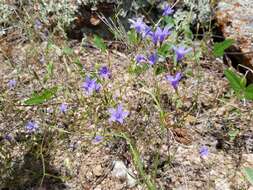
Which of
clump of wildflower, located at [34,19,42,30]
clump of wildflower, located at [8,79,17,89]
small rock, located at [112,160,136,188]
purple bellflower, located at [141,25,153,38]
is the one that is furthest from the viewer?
clump of wildflower, located at [34,19,42,30]

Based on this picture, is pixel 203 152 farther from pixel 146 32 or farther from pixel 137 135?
pixel 146 32

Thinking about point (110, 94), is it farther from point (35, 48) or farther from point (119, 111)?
point (35, 48)

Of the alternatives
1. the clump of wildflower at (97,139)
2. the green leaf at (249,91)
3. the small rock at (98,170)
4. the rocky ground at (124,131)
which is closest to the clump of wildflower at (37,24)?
A: the rocky ground at (124,131)

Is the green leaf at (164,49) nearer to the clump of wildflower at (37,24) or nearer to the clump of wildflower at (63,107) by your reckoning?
the clump of wildflower at (63,107)

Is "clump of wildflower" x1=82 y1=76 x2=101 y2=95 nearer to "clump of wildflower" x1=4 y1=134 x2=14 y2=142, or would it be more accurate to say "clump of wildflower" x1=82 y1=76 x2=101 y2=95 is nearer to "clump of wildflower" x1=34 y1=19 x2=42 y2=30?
"clump of wildflower" x1=4 y1=134 x2=14 y2=142

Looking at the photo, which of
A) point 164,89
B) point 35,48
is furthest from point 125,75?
point 35,48

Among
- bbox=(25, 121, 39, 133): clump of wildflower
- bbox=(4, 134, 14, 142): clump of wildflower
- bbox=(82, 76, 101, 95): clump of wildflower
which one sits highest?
bbox=(82, 76, 101, 95): clump of wildflower

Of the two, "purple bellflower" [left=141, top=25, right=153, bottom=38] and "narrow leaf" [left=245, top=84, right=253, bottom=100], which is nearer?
"narrow leaf" [left=245, top=84, right=253, bottom=100]

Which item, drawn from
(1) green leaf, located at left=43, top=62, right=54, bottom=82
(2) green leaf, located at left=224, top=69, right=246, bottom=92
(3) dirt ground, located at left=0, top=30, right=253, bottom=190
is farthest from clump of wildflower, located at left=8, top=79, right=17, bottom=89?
(2) green leaf, located at left=224, top=69, right=246, bottom=92

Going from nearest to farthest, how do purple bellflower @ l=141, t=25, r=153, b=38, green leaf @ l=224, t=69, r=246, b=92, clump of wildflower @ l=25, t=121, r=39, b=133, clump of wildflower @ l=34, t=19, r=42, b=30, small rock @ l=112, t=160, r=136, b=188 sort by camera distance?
green leaf @ l=224, t=69, r=246, b=92, small rock @ l=112, t=160, r=136, b=188, purple bellflower @ l=141, t=25, r=153, b=38, clump of wildflower @ l=25, t=121, r=39, b=133, clump of wildflower @ l=34, t=19, r=42, b=30

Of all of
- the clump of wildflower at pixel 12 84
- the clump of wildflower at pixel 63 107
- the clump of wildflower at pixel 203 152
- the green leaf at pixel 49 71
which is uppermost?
the green leaf at pixel 49 71

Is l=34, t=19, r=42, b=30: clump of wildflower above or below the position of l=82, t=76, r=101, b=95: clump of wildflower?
below
